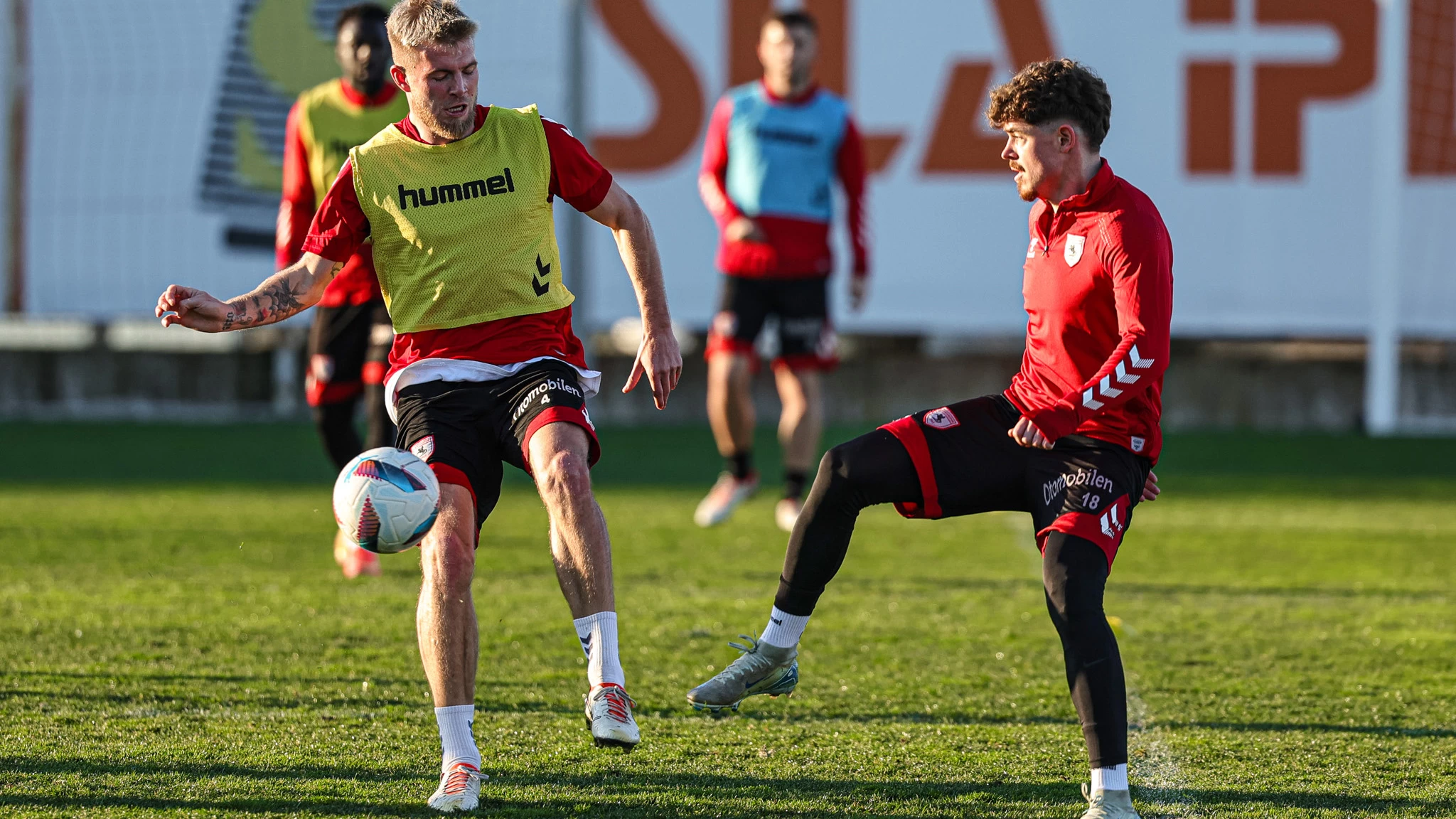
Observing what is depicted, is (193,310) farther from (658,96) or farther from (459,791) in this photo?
(658,96)

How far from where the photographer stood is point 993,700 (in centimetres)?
447

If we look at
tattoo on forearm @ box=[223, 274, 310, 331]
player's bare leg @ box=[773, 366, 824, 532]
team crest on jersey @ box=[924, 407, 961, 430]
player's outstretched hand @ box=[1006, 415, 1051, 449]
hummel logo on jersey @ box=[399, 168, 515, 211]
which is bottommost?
player's bare leg @ box=[773, 366, 824, 532]

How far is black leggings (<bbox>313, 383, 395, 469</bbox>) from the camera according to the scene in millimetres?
6391

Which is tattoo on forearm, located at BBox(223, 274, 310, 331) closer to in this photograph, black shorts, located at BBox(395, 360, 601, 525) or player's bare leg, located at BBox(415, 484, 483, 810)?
black shorts, located at BBox(395, 360, 601, 525)

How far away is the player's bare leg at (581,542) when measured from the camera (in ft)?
12.0

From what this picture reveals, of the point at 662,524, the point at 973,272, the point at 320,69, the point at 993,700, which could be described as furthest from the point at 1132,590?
the point at 320,69

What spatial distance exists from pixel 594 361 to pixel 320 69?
3.61m

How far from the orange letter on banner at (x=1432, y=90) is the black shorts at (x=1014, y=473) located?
11.2m

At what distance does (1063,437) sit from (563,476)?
1.12m

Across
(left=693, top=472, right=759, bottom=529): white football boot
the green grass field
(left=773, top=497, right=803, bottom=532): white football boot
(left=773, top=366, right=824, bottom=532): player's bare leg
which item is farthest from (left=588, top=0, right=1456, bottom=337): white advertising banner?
(left=773, top=497, right=803, bottom=532): white football boot

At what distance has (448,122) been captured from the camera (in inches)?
152

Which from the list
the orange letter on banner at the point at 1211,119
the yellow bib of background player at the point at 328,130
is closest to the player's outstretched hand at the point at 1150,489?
the yellow bib of background player at the point at 328,130

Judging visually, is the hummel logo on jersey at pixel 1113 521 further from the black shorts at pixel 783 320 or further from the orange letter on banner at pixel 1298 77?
the orange letter on banner at pixel 1298 77

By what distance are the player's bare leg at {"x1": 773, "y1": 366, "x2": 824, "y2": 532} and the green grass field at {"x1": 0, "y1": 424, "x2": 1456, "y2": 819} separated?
0.30 m
